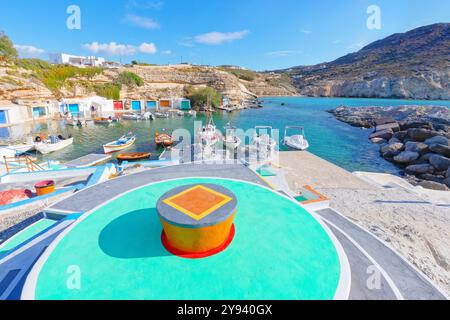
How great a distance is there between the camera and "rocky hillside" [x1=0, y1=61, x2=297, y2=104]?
39.8m

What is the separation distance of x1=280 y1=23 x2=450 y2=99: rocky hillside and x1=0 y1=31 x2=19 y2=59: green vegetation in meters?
116

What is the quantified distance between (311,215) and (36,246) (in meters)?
7.31

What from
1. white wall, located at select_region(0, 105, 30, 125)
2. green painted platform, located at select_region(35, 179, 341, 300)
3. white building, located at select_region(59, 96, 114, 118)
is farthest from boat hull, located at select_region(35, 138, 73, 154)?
white building, located at select_region(59, 96, 114, 118)

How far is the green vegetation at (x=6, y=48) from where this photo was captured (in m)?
43.3

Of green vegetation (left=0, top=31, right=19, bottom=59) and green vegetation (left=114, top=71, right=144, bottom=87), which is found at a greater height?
green vegetation (left=0, top=31, right=19, bottom=59)

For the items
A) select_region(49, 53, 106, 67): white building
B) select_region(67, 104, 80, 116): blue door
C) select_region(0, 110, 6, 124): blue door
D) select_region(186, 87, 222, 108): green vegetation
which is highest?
select_region(49, 53, 106, 67): white building

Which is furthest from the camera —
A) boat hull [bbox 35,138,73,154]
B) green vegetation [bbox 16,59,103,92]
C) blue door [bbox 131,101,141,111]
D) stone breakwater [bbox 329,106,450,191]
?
blue door [bbox 131,101,141,111]

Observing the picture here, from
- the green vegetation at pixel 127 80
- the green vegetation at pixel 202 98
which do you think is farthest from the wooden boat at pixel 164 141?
the green vegetation at pixel 127 80

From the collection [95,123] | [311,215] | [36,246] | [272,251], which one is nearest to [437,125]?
[311,215]

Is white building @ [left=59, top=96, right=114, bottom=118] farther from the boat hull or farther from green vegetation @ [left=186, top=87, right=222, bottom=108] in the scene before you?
the boat hull

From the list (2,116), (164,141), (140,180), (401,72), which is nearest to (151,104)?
(2,116)

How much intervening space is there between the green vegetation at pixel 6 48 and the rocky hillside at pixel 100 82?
2.24 m

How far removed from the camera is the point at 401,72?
274ft
